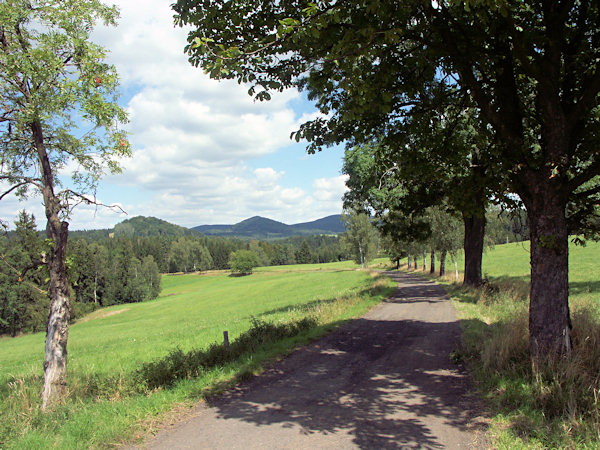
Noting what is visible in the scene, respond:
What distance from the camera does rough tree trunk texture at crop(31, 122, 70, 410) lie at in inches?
303

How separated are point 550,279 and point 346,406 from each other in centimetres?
415

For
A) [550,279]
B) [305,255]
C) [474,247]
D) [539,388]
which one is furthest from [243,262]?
[539,388]

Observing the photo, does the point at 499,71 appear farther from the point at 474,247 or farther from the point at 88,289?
the point at 88,289

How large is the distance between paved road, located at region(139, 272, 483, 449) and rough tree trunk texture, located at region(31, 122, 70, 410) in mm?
3961

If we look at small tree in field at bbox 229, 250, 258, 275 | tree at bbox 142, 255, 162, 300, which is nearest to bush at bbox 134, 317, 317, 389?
tree at bbox 142, 255, 162, 300

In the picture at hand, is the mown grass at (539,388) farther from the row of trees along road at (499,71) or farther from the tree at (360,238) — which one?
the tree at (360,238)

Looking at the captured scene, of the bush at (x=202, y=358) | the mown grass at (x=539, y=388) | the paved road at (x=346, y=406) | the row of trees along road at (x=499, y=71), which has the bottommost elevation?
the bush at (x=202, y=358)

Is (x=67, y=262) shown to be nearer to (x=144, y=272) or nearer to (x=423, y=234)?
(x=423, y=234)

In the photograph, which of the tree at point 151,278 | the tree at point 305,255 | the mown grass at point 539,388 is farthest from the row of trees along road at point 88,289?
the tree at point 305,255

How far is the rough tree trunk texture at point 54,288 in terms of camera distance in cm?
770

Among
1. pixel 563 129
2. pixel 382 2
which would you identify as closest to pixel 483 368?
pixel 563 129

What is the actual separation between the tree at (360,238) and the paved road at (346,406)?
61.2 m

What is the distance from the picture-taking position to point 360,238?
74.0 metres

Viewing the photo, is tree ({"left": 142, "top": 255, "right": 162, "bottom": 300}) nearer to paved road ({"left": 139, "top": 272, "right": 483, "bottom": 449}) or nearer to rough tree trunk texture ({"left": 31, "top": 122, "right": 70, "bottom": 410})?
rough tree trunk texture ({"left": 31, "top": 122, "right": 70, "bottom": 410})
